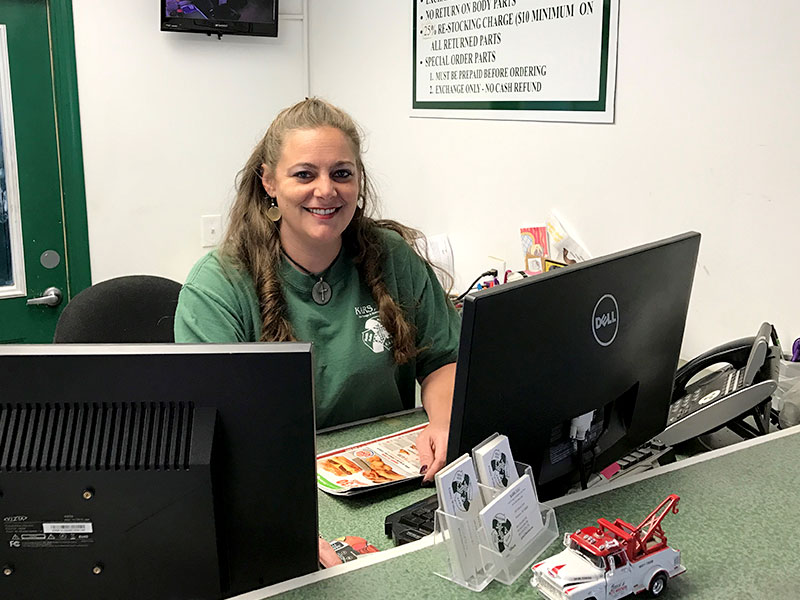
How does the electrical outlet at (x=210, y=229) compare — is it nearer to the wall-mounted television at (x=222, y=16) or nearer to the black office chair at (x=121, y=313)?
the wall-mounted television at (x=222, y=16)

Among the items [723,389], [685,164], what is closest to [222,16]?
[685,164]

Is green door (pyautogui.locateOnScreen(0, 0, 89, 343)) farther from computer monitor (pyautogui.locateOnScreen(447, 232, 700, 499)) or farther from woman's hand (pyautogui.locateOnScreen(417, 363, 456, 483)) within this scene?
computer monitor (pyautogui.locateOnScreen(447, 232, 700, 499))

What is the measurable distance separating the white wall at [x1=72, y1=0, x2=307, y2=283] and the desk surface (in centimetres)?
208

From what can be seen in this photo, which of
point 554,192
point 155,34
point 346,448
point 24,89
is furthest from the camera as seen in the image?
point 155,34

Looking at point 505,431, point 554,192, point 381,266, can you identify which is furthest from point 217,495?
point 554,192

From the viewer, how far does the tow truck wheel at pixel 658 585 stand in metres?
0.95

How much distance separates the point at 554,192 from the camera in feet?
7.52

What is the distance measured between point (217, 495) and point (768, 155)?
1428mm

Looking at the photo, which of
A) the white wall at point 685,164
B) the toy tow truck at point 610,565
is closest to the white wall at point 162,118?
the white wall at point 685,164

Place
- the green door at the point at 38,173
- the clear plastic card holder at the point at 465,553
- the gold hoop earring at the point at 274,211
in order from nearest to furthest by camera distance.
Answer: the clear plastic card holder at the point at 465,553 → the gold hoop earring at the point at 274,211 → the green door at the point at 38,173

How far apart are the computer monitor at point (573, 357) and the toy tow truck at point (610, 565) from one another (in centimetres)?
17

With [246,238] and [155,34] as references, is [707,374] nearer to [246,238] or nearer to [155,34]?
[246,238]

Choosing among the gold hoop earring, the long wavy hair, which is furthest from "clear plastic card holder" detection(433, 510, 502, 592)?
the gold hoop earring

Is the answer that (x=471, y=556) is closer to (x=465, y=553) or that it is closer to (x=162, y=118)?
(x=465, y=553)
